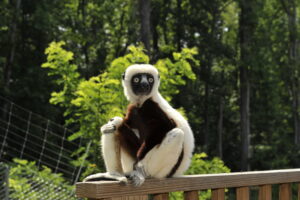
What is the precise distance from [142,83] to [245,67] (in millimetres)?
20426

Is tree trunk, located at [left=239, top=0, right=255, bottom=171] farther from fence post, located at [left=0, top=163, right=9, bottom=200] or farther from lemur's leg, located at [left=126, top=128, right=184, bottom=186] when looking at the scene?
lemur's leg, located at [left=126, top=128, right=184, bottom=186]

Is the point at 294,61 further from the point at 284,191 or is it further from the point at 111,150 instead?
the point at 111,150

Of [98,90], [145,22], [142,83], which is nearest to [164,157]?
[142,83]

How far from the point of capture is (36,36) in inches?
758

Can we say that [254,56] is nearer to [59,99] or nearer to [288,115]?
[288,115]

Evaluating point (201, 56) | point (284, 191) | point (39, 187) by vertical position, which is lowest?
point (39, 187)

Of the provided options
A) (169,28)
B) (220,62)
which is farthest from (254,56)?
(169,28)

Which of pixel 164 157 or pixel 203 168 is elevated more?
pixel 164 157

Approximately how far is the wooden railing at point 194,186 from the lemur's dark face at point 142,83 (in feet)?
1.72

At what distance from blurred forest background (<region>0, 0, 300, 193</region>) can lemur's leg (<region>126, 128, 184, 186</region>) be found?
14.5m

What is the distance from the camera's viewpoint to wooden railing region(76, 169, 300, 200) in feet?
6.14

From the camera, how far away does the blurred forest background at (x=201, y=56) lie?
715 inches

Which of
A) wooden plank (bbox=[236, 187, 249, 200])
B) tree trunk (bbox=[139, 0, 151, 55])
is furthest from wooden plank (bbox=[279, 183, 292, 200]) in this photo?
tree trunk (bbox=[139, 0, 151, 55])

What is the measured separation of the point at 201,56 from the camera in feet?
76.2
